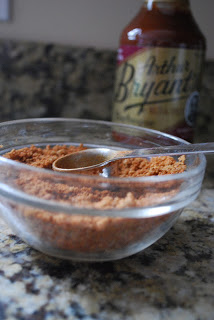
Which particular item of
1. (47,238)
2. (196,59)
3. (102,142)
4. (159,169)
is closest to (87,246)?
(47,238)

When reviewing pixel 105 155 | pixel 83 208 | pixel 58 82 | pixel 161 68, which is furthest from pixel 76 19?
pixel 83 208

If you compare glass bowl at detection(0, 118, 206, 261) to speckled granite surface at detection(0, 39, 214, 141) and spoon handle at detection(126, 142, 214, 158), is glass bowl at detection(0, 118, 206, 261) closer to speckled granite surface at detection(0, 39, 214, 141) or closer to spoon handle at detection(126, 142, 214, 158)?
spoon handle at detection(126, 142, 214, 158)

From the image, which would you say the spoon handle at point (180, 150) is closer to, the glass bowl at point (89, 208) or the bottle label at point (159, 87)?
the glass bowl at point (89, 208)

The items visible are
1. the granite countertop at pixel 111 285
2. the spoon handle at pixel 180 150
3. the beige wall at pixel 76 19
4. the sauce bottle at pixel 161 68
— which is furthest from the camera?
the beige wall at pixel 76 19

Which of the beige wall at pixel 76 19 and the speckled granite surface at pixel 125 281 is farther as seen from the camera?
the beige wall at pixel 76 19

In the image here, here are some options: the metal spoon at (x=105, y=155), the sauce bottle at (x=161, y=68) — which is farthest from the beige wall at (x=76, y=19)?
the metal spoon at (x=105, y=155)
